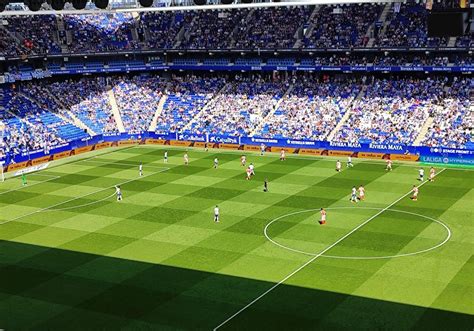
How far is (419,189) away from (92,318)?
29.9 meters

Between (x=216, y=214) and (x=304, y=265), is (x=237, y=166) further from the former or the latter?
(x=304, y=265)

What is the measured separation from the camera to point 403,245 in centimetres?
3450

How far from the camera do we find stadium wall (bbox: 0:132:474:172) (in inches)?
2243

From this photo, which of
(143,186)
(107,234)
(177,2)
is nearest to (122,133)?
(177,2)

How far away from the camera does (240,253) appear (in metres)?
34.1

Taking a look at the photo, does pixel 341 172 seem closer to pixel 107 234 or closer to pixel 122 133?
pixel 107 234

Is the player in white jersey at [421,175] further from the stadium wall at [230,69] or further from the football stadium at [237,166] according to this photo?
the stadium wall at [230,69]

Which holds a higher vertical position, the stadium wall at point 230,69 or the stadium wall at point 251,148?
the stadium wall at point 230,69

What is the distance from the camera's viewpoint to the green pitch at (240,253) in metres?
26.7

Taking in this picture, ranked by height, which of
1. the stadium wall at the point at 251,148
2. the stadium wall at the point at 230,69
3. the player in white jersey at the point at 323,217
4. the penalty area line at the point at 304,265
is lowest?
the penalty area line at the point at 304,265

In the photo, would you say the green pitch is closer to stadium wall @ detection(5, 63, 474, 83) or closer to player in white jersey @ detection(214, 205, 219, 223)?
player in white jersey @ detection(214, 205, 219, 223)

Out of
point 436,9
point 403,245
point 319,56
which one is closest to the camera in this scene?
point 436,9

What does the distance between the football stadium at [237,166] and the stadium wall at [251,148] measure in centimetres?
18

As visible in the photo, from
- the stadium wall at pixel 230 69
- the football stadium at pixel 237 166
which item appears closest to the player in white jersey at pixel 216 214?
the football stadium at pixel 237 166
